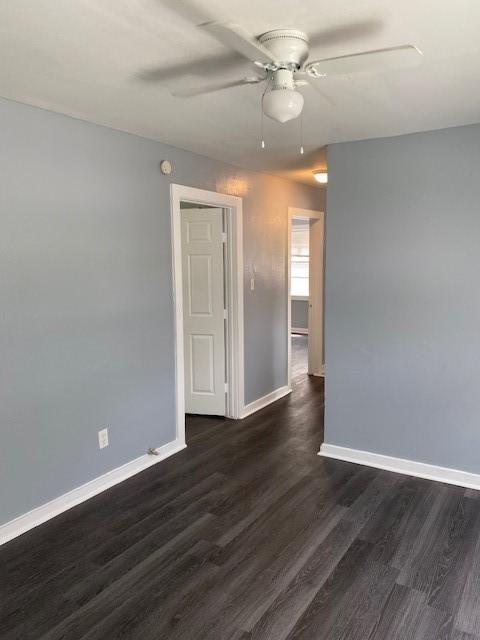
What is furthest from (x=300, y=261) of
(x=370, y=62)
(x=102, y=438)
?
(x=370, y=62)

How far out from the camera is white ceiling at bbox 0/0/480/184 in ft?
5.38

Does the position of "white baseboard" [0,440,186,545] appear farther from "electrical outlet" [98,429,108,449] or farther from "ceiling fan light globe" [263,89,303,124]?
"ceiling fan light globe" [263,89,303,124]

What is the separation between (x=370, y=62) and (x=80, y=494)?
2.86 metres

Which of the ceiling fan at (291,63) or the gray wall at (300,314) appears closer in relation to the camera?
the ceiling fan at (291,63)

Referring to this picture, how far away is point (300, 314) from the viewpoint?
952cm

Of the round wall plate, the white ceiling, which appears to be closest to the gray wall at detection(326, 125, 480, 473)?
the white ceiling

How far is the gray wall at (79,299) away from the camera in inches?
104

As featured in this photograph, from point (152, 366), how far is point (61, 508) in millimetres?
1126

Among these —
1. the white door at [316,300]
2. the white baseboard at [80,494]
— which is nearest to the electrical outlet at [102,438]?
the white baseboard at [80,494]

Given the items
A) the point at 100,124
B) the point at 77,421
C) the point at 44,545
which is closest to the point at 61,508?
the point at 44,545

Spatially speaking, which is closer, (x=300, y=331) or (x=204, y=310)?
(x=204, y=310)

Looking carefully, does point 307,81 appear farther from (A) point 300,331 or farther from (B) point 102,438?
(A) point 300,331

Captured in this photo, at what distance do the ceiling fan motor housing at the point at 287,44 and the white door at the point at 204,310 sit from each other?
2.56 metres

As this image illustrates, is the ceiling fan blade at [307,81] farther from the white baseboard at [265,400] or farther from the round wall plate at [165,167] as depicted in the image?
the white baseboard at [265,400]
